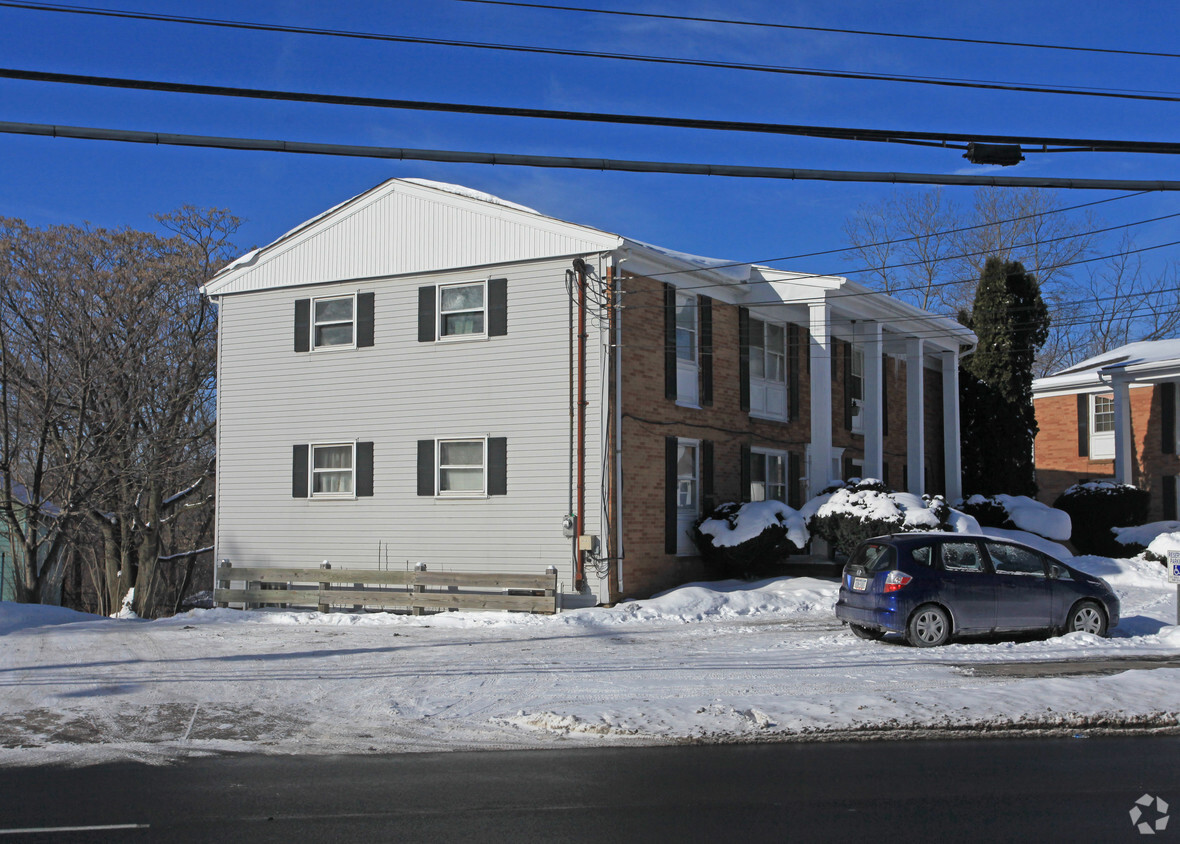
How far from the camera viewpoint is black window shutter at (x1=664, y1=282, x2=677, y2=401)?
2114 cm

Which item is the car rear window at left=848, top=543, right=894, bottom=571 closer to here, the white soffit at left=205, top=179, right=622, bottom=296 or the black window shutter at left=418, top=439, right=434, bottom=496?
the white soffit at left=205, top=179, right=622, bottom=296

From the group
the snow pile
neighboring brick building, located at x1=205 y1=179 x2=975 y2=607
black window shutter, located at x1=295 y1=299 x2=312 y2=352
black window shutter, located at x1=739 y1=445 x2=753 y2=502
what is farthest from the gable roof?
black window shutter, located at x1=295 y1=299 x2=312 y2=352

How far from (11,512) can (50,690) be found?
20.0 metres

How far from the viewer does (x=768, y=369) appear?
24.8 metres

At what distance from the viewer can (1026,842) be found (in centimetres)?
617

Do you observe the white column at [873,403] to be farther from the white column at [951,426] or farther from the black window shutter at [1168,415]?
the black window shutter at [1168,415]

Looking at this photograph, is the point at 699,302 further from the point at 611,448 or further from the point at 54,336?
the point at 54,336

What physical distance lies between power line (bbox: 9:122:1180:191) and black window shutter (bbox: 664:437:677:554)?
9.40 m

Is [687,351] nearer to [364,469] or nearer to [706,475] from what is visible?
[706,475]

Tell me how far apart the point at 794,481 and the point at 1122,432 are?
11997 mm

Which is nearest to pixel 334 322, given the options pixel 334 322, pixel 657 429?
pixel 334 322

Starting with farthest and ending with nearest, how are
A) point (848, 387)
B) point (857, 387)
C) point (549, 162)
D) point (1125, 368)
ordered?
point (1125, 368)
point (857, 387)
point (848, 387)
point (549, 162)

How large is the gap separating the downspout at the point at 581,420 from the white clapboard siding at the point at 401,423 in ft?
0.41

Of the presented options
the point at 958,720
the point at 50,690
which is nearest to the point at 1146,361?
the point at 958,720
